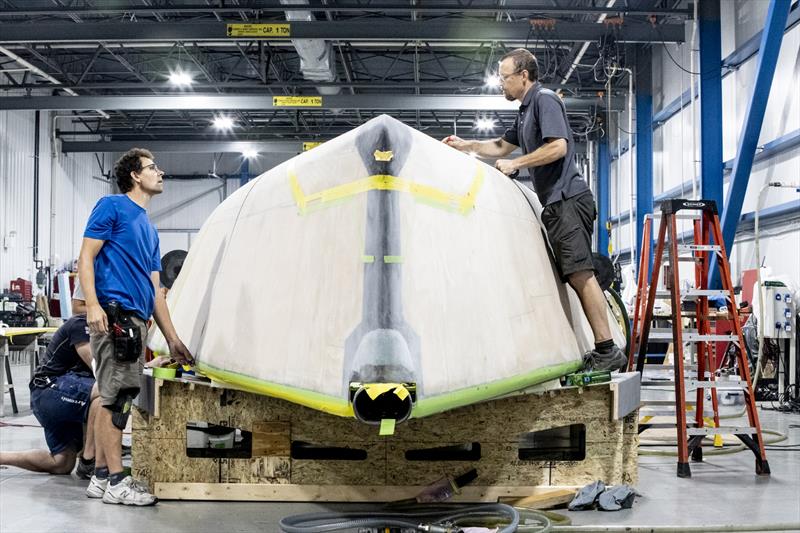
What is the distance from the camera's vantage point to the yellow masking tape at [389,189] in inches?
139

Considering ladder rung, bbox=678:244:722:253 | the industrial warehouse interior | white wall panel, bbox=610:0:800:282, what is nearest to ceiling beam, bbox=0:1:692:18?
white wall panel, bbox=610:0:800:282

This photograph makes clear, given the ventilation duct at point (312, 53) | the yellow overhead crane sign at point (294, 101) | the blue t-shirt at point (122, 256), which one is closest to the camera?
the blue t-shirt at point (122, 256)

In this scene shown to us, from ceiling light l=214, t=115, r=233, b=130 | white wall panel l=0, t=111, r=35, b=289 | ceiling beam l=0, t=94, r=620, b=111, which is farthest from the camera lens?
ceiling light l=214, t=115, r=233, b=130

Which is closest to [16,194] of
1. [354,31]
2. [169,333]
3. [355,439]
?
[354,31]

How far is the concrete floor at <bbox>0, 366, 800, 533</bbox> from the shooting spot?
3.81 metres

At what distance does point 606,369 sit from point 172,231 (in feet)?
89.4

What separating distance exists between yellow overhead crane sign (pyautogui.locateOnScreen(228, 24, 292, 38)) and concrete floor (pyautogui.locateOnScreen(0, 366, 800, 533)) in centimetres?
989

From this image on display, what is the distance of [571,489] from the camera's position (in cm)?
423

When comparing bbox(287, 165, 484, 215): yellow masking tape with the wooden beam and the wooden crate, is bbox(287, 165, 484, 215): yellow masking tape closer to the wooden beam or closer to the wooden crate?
the wooden crate

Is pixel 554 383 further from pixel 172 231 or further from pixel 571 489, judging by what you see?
pixel 172 231

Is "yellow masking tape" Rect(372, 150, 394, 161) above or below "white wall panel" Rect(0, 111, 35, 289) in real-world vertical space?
below

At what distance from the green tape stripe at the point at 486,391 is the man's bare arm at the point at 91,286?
75.1 inches

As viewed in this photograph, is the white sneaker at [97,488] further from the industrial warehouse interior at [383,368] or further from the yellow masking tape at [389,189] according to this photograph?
the yellow masking tape at [389,189]

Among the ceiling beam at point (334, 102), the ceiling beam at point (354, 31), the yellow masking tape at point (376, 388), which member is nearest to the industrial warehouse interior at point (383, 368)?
the yellow masking tape at point (376, 388)
